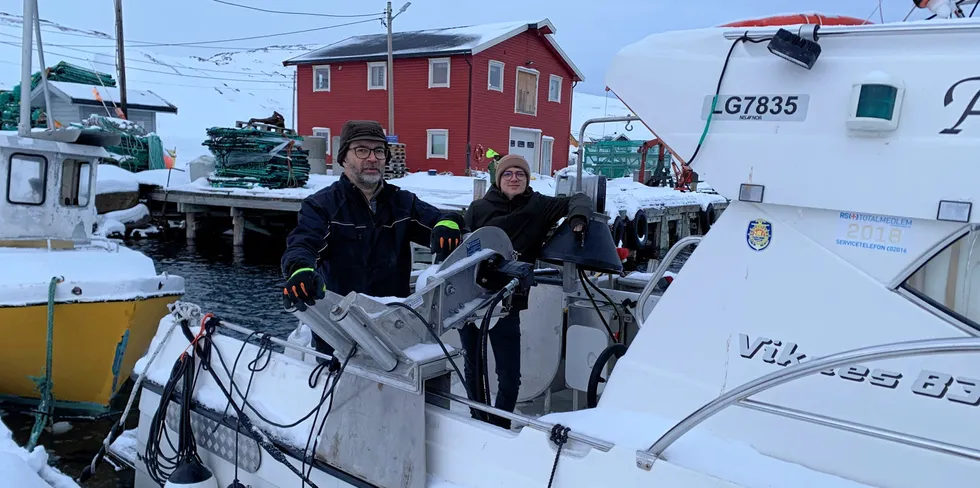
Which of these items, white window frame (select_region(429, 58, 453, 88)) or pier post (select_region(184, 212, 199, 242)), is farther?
white window frame (select_region(429, 58, 453, 88))

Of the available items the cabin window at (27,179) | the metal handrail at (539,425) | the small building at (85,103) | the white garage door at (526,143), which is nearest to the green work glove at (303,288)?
the metal handrail at (539,425)

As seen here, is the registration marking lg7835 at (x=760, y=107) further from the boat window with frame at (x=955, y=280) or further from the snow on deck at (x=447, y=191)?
the snow on deck at (x=447, y=191)

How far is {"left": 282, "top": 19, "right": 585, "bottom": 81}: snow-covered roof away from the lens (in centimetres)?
2572

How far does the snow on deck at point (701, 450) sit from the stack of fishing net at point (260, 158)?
63.1ft

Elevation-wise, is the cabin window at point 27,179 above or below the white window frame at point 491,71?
below

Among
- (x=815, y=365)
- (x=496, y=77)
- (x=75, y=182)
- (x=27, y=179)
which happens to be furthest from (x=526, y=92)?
(x=815, y=365)

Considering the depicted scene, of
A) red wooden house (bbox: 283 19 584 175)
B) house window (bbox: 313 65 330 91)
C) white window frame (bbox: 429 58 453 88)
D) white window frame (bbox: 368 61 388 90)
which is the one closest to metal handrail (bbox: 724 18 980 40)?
red wooden house (bbox: 283 19 584 175)

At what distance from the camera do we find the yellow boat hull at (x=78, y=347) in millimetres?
6418

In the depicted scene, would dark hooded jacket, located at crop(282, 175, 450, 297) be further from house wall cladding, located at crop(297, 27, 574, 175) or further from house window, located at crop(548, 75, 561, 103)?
house window, located at crop(548, 75, 561, 103)

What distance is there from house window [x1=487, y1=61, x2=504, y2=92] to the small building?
1583cm

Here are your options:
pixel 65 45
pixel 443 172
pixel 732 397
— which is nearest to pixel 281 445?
pixel 732 397

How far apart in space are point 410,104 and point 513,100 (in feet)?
14.1

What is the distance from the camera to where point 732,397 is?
74.8 inches

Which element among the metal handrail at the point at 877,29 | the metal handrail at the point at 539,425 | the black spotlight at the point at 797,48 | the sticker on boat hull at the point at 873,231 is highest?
the metal handrail at the point at 877,29
